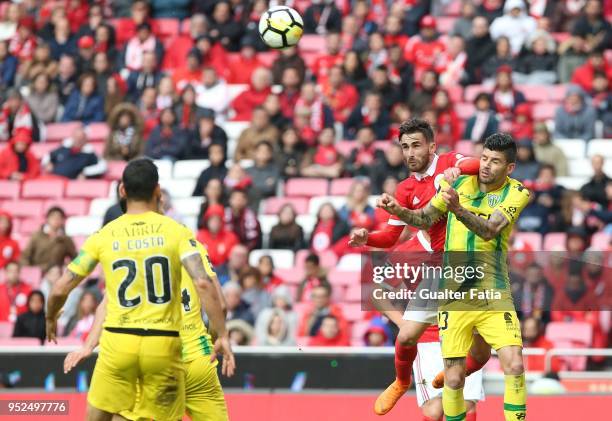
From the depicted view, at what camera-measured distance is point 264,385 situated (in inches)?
521

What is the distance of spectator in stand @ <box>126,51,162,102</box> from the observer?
20609 millimetres

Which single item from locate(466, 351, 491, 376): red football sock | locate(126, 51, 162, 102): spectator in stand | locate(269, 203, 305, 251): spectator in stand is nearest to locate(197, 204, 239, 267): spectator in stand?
locate(269, 203, 305, 251): spectator in stand

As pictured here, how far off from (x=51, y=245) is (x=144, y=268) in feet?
30.7

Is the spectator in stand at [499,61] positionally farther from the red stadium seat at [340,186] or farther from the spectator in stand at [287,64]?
the red stadium seat at [340,186]

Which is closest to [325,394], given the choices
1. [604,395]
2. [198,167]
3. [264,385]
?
[264,385]

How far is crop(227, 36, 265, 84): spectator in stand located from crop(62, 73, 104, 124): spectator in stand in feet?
6.41

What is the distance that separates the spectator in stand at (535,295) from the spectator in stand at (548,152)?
2.47 metres

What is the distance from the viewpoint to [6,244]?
725 inches

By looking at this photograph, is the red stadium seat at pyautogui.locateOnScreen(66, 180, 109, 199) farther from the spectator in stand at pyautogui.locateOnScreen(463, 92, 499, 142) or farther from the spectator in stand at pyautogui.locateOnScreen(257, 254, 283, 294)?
the spectator in stand at pyautogui.locateOnScreen(463, 92, 499, 142)

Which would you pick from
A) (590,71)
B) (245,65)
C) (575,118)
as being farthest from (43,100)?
(590,71)

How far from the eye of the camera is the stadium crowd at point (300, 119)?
16.5m

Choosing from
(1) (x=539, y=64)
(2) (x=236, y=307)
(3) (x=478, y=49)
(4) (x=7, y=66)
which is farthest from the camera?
(4) (x=7, y=66)

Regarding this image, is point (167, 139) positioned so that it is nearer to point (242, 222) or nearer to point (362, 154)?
point (242, 222)

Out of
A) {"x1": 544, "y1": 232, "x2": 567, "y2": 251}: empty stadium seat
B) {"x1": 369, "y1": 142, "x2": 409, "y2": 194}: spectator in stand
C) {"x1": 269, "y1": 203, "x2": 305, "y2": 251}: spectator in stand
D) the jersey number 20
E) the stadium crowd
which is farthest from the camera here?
{"x1": 369, "y1": 142, "x2": 409, "y2": 194}: spectator in stand
